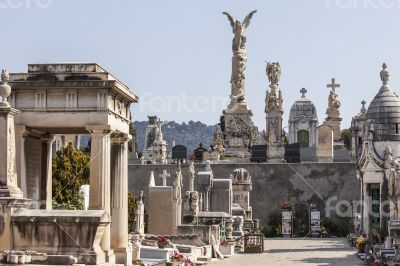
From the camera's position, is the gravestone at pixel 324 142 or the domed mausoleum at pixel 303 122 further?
the domed mausoleum at pixel 303 122

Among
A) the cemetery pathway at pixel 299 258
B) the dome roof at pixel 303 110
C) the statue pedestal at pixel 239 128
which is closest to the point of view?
the cemetery pathway at pixel 299 258

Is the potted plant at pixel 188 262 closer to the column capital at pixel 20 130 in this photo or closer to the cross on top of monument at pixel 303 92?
the column capital at pixel 20 130

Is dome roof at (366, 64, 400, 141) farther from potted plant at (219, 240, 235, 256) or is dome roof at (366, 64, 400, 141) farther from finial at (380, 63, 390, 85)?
potted plant at (219, 240, 235, 256)

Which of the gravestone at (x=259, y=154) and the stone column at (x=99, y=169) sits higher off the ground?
the gravestone at (x=259, y=154)

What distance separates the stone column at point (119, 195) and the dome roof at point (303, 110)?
6694 cm

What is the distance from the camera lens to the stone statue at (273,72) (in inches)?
2795

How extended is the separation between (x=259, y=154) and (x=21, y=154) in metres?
42.8

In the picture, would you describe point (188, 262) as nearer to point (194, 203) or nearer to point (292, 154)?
point (194, 203)

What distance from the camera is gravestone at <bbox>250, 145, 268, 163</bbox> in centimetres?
6317

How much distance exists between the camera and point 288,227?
54.2 m

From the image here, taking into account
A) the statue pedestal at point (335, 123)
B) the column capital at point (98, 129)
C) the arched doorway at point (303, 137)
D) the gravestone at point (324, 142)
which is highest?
the statue pedestal at point (335, 123)

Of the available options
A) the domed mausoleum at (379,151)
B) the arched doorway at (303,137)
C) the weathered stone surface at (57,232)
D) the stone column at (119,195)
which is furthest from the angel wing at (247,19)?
the weathered stone surface at (57,232)

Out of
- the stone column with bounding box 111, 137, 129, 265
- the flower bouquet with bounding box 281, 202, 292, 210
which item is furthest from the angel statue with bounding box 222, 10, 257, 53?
the stone column with bounding box 111, 137, 129, 265

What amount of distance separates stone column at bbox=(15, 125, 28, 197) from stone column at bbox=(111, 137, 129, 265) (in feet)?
7.23
